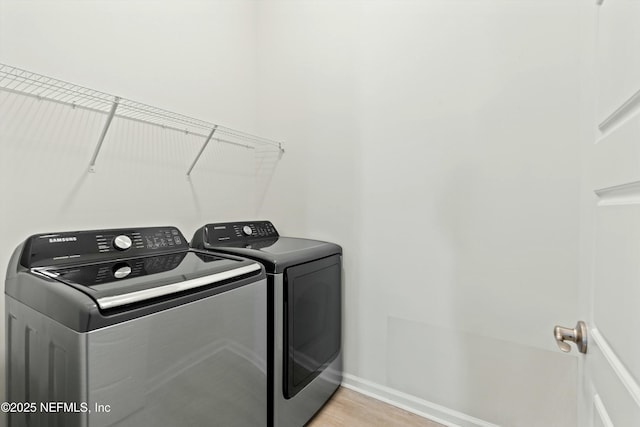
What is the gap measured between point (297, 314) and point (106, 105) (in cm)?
136

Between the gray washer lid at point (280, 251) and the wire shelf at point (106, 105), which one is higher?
the wire shelf at point (106, 105)

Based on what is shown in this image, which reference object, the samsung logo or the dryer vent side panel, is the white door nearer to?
the dryer vent side panel

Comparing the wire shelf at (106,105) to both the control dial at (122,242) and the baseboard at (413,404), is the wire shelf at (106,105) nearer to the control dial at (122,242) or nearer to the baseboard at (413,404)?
the control dial at (122,242)

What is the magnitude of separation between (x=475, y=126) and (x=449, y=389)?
132 centimetres

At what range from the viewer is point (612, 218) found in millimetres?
609

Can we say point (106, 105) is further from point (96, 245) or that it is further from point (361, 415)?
point (361, 415)

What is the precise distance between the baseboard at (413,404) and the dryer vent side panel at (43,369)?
4.75 ft

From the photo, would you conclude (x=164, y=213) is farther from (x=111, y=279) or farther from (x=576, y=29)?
(x=576, y=29)

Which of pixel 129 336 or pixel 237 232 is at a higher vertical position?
pixel 237 232

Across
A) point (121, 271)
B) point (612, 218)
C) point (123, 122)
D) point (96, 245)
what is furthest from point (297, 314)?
→ point (123, 122)

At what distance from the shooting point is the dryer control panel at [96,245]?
3.44 ft

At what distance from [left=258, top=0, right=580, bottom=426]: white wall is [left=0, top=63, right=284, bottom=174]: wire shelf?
48cm

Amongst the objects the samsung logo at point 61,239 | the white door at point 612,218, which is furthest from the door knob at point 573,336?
the samsung logo at point 61,239

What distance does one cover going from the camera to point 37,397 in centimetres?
90
